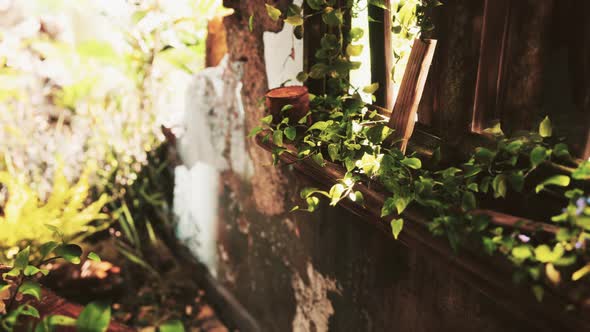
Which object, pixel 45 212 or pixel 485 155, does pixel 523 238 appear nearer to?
pixel 485 155

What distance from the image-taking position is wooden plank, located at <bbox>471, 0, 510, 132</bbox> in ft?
4.76

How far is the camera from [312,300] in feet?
9.22

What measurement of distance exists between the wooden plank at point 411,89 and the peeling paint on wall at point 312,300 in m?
1.21

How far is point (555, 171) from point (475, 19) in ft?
2.00

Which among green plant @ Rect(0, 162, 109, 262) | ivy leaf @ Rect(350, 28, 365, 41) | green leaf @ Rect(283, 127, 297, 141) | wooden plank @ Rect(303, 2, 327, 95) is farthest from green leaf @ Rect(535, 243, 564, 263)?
green plant @ Rect(0, 162, 109, 262)

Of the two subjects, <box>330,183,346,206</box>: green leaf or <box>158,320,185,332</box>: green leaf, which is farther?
<box>330,183,346,206</box>: green leaf

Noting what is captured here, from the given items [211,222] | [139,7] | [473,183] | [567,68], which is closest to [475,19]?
[567,68]

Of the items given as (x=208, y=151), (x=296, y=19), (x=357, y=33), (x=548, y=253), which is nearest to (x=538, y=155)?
(x=548, y=253)

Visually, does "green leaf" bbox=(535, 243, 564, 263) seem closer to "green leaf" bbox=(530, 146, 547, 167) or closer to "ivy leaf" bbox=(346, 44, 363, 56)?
"green leaf" bbox=(530, 146, 547, 167)

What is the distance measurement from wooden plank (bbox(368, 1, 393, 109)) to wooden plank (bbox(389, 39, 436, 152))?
12.4 inches

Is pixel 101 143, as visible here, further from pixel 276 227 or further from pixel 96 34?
pixel 276 227

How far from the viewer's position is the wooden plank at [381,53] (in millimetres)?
1969

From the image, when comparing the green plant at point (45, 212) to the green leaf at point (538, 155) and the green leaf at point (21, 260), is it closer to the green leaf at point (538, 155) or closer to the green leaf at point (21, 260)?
the green leaf at point (21, 260)

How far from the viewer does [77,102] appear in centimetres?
484
